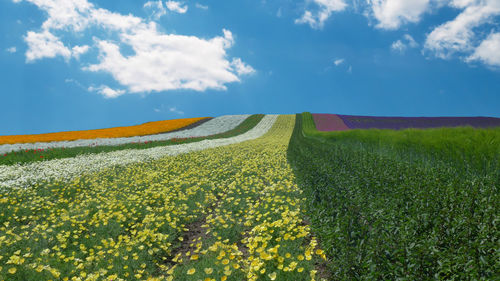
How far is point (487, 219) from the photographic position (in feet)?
15.5

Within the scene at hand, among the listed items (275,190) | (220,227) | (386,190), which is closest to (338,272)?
(220,227)

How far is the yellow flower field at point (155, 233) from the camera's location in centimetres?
495

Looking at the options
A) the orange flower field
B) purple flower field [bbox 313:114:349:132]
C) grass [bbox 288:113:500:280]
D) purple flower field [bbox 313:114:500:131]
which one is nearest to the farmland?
grass [bbox 288:113:500:280]

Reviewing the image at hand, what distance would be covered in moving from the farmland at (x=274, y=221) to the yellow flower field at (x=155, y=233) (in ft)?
0.11

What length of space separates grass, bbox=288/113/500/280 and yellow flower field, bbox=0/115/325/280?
560 millimetres

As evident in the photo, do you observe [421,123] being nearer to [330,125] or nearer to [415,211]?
[330,125]

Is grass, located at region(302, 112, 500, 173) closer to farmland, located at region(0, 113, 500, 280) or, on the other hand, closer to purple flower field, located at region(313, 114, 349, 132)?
farmland, located at region(0, 113, 500, 280)

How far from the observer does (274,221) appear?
6.40m

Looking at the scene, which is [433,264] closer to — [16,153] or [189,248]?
[189,248]

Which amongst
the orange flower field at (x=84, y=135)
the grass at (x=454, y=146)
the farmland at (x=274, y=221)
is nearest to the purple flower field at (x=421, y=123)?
the grass at (x=454, y=146)

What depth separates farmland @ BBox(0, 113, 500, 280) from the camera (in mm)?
4211

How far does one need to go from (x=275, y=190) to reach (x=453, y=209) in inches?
185

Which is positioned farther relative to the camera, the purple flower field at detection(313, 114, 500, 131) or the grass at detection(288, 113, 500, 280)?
→ the purple flower field at detection(313, 114, 500, 131)

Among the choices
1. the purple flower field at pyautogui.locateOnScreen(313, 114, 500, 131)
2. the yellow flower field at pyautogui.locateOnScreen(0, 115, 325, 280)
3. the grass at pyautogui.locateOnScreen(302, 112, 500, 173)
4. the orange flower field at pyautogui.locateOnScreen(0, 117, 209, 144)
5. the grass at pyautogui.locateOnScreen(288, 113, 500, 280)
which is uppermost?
the orange flower field at pyautogui.locateOnScreen(0, 117, 209, 144)
